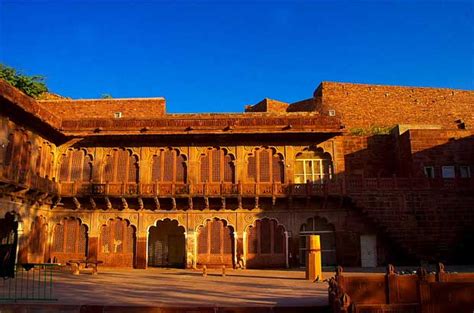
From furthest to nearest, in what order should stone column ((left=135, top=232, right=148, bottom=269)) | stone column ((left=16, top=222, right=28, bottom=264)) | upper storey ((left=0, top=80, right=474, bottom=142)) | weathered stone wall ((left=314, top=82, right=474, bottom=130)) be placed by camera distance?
weathered stone wall ((left=314, top=82, right=474, bottom=130)) → upper storey ((left=0, top=80, right=474, bottom=142)) → stone column ((left=135, top=232, right=148, bottom=269)) → stone column ((left=16, top=222, right=28, bottom=264))

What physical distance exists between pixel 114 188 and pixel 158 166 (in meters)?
2.49

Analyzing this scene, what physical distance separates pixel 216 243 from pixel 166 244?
5.31m

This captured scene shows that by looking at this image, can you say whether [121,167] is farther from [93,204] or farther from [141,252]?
[141,252]

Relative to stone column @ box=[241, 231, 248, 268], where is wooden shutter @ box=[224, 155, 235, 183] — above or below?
above

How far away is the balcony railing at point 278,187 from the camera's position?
2334 centimetres

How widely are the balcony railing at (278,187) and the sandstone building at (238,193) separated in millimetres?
51

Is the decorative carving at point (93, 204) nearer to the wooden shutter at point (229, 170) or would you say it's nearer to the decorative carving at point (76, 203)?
the decorative carving at point (76, 203)

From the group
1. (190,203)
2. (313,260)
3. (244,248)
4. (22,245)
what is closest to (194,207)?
(190,203)

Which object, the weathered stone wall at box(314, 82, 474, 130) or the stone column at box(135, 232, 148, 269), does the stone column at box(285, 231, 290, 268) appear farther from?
the weathered stone wall at box(314, 82, 474, 130)

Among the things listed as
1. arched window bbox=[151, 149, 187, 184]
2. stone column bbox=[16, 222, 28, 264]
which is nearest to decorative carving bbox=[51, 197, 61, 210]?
stone column bbox=[16, 222, 28, 264]

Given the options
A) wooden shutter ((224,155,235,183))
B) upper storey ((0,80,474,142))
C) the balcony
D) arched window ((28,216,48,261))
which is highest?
upper storey ((0,80,474,142))

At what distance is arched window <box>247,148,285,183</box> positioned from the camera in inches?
960

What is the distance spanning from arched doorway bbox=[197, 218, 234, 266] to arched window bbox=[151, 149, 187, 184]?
2723 millimetres

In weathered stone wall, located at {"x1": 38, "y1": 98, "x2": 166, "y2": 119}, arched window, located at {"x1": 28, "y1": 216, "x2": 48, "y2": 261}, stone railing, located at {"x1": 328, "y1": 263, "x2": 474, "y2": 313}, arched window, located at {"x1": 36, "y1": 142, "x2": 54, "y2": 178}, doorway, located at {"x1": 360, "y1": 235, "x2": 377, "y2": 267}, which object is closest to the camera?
stone railing, located at {"x1": 328, "y1": 263, "x2": 474, "y2": 313}
